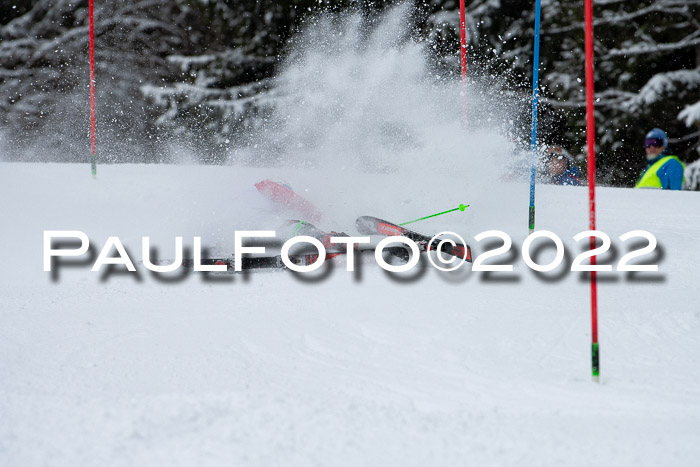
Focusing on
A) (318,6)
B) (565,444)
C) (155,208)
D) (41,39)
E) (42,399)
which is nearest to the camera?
(565,444)

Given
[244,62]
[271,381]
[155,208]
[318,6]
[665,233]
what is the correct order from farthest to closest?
[244,62], [318,6], [155,208], [665,233], [271,381]

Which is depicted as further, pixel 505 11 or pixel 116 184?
pixel 505 11

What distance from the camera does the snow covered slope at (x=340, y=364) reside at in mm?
1926

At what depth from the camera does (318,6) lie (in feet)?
47.4

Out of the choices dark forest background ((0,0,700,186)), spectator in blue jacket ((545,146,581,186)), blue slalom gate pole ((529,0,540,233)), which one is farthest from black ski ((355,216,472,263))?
dark forest background ((0,0,700,186))

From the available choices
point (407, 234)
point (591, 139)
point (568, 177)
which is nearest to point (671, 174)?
point (568, 177)

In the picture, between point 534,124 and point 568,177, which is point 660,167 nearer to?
point 568,177

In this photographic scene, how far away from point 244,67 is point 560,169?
10.2 meters

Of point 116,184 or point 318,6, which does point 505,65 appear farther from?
point 116,184

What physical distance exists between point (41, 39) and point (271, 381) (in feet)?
65.4

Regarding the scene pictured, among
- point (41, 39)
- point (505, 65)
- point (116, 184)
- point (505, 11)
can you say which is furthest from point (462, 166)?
point (41, 39)

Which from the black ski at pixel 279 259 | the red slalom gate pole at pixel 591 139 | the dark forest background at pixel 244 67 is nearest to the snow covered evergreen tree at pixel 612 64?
the dark forest background at pixel 244 67

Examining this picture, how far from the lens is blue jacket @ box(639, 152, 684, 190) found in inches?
282

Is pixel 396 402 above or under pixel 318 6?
under
